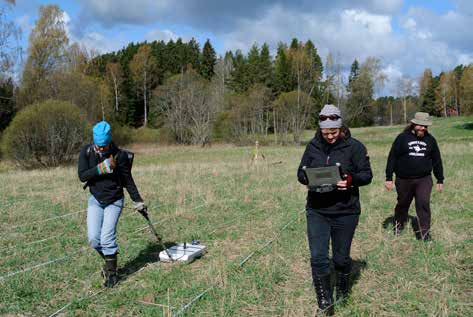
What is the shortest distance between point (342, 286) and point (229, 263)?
1682mm

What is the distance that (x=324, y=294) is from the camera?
3895 millimetres

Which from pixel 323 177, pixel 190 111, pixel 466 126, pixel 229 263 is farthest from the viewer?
pixel 466 126

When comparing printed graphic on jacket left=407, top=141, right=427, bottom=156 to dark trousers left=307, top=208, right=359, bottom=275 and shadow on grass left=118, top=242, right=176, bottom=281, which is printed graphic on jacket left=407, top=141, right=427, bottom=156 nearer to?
dark trousers left=307, top=208, right=359, bottom=275

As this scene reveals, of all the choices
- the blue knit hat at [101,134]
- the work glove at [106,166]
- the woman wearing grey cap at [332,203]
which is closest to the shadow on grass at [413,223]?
the woman wearing grey cap at [332,203]

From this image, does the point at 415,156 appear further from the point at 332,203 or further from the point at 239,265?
the point at 239,265

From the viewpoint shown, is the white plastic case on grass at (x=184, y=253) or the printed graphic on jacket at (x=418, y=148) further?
the printed graphic on jacket at (x=418, y=148)

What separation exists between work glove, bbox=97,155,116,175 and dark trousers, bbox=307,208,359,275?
217 cm

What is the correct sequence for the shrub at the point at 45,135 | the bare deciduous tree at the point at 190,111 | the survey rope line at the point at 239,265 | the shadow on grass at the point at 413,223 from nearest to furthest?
the survey rope line at the point at 239,265 → the shadow on grass at the point at 413,223 → the shrub at the point at 45,135 → the bare deciduous tree at the point at 190,111

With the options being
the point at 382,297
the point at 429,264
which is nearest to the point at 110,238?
the point at 382,297

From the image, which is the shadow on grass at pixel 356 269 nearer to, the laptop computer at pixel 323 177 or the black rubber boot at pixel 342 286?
the black rubber boot at pixel 342 286

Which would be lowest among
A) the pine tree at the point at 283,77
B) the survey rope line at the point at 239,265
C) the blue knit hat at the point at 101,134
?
the survey rope line at the point at 239,265

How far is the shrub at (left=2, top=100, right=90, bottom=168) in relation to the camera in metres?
24.8

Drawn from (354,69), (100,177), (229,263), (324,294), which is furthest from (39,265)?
(354,69)

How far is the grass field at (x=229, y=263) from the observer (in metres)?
4.22
